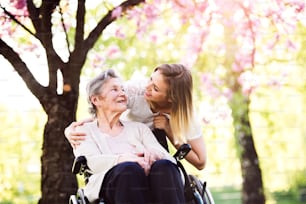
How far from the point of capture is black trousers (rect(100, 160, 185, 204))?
89.9 inches

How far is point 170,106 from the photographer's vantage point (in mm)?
2646

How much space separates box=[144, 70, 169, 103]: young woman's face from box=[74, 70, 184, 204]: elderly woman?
0.11 m

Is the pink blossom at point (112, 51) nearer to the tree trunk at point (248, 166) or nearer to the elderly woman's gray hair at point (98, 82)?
the tree trunk at point (248, 166)

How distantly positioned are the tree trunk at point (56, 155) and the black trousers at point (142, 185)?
812 millimetres

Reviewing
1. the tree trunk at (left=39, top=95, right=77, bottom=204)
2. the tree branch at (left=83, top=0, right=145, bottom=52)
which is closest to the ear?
the tree trunk at (left=39, top=95, right=77, bottom=204)

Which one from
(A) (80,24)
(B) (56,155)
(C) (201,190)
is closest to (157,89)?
(C) (201,190)

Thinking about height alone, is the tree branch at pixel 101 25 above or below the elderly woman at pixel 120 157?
above

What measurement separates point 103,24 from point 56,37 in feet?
1.37

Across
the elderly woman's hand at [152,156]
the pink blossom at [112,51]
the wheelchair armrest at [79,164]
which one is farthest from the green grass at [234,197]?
the wheelchair armrest at [79,164]

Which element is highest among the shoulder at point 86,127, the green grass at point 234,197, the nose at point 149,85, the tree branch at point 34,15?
the tree branch at point 34,15

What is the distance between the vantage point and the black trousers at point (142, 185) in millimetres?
2283

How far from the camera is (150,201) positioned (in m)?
2.36

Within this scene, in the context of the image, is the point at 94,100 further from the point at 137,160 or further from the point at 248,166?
the point at 248,166

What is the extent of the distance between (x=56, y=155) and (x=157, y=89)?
726 millimetres
